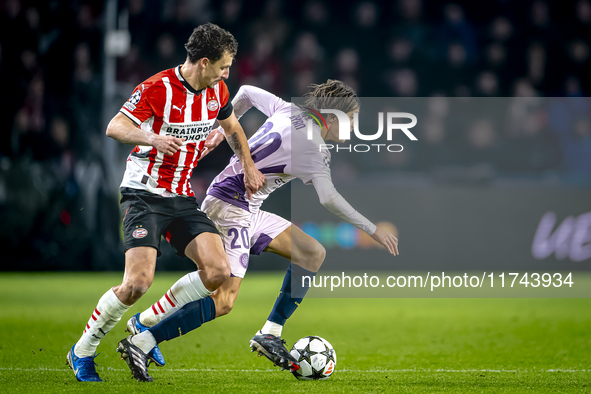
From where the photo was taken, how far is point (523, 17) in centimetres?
1276

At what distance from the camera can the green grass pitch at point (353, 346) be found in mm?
3850

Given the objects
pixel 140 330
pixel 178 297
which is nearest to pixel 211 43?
pixel 178 297

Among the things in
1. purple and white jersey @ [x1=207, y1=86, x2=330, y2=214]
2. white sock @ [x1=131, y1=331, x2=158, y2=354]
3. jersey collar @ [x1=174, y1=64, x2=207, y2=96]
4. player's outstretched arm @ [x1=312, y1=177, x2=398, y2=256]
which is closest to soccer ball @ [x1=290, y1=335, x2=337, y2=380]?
player's outstretched arm @ [x1=312, y1=177, x2=398, y2=256]

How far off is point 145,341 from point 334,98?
78.0 inches

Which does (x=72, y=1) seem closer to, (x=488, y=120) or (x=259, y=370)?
(x=488, y=120)

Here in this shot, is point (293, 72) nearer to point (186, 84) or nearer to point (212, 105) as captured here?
point (212, 105)

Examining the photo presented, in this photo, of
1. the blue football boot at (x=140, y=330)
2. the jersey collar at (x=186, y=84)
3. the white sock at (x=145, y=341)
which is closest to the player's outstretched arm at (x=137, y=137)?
the jersey collar at (x=186, y=84)

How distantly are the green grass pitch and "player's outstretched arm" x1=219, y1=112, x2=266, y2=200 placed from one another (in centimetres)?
118

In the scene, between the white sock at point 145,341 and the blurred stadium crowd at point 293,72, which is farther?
the blurred stadium crowd at point 293,72

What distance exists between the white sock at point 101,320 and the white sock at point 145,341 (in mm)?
167

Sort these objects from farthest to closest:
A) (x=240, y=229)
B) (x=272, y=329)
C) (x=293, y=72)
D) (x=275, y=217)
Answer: (x=293, y=72)
(x=275, y=217)
(x=240, y=229)
(x=272, y=329)

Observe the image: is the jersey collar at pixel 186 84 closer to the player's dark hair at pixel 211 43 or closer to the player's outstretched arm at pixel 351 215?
the player's dark hair at pixel 211 43

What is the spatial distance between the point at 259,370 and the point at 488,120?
7368 mm

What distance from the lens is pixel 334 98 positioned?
4520 mm
